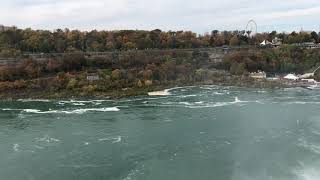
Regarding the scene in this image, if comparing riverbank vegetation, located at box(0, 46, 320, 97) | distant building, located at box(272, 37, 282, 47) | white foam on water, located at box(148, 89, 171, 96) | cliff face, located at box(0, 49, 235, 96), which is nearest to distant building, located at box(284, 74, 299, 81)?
riverbank vegetation, located at box(0, 46, 320, 97)

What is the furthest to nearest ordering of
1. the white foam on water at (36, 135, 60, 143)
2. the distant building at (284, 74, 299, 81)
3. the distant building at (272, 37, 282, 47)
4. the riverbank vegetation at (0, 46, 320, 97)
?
the distant building at (272, 37, 282, 47) → the distant building at (284, 74, 299, 81) → the riverbank vegetation at (0, 46, 320, 97) → the white foam on water at (36, 135, 60, 143)

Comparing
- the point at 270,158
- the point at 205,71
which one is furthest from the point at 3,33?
the point at 270,158

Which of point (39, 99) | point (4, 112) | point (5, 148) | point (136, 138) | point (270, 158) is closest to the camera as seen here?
point (270, 158)

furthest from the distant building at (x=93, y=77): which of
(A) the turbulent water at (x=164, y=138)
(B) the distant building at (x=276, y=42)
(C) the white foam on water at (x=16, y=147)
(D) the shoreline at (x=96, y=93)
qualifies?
(B) the distant building at (x=276, y=42)

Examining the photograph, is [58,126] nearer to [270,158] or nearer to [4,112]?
[4,112]

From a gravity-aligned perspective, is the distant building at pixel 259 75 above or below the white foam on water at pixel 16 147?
above

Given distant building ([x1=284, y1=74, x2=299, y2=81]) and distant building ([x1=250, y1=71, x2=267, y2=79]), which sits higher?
distant building ([x1=250, y1=71, x2=267, y2=79])

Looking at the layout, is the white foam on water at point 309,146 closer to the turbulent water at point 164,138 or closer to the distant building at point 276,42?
the turbulent water at point 164,138

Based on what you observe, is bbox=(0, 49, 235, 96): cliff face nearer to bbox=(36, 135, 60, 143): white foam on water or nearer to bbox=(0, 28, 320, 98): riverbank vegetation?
bbox=(0, 28, 320, 98): riverbank vegetation
